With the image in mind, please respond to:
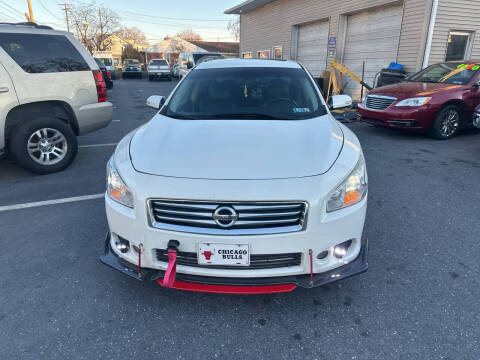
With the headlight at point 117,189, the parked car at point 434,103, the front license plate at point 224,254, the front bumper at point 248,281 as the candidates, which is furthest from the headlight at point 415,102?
the headlight at point 117,189

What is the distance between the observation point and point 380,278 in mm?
2539

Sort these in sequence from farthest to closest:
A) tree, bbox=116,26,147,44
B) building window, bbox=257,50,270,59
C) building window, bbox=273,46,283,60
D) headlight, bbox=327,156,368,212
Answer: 1. tree, bbox=116,26,147,44
2. building window, bbox=257,50,270,59
3. building window, bbox=273,46,283,60
4. headlight, bbox=327,156,368,212

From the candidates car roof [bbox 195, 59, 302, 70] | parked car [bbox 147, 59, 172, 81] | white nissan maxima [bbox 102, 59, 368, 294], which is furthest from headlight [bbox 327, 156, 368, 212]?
parked car [bbox 147, 59, 172, 81]

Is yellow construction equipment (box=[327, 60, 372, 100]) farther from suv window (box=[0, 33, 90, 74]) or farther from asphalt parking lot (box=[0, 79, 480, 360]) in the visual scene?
suv window (box=[0, 33, 90, 74])

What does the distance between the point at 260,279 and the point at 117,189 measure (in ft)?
3.66

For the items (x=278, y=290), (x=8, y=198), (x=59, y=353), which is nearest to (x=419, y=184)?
(x=278, y=290)

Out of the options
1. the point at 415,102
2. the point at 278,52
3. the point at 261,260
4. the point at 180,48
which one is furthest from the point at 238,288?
the point at 180,48

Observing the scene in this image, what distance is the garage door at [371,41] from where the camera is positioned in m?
11.0

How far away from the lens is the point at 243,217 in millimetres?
1920

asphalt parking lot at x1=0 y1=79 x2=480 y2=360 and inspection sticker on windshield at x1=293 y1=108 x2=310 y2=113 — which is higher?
inspection sticker on windshield at x1=293 y1=108 x2=310 y2=113

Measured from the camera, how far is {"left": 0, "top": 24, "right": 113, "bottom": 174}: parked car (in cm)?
448

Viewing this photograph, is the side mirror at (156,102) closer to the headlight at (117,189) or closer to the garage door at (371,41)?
the headlight at (117,189)

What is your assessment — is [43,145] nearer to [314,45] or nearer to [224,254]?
[224,254]

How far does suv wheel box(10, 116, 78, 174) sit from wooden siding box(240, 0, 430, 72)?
32.8ft
